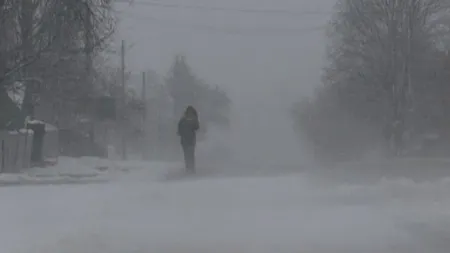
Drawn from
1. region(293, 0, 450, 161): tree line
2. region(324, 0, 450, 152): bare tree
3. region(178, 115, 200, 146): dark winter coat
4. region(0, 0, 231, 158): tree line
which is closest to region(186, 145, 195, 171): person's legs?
region(178, 115, 200, 146): dark winter coat

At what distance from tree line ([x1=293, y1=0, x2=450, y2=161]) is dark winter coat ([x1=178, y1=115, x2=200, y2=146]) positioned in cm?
2884

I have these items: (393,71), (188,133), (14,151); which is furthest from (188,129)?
(393,71)

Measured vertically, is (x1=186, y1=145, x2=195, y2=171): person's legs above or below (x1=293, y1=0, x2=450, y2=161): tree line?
below

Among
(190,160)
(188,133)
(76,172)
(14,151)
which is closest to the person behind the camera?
(190,160)

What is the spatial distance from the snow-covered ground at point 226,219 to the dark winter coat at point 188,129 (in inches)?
281

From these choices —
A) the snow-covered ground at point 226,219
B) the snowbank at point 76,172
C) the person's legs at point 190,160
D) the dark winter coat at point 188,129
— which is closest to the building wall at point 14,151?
the snowbank at point 76,172

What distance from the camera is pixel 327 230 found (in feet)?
36.6

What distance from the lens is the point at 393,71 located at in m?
56.1

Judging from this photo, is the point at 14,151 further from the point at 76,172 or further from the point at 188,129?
the point at 188,129

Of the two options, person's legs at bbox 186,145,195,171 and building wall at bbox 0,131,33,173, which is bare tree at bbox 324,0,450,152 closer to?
building wall at bbox 0,131,33,173

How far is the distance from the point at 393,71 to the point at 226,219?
45.6 meters

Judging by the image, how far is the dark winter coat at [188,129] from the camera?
22969mm

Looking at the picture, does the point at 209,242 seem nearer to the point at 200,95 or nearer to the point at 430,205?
the point at 430,205

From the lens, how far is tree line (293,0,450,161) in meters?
55.0
